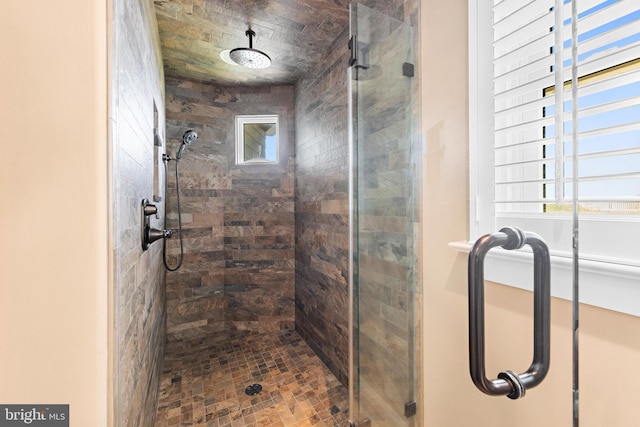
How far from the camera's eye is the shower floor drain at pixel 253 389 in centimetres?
197

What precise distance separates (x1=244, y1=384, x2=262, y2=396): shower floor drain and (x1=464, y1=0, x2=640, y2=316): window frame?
1860 millimetres

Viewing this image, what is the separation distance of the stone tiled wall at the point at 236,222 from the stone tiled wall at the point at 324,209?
0.64ft

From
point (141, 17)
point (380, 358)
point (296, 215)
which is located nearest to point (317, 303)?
point (296, 215)

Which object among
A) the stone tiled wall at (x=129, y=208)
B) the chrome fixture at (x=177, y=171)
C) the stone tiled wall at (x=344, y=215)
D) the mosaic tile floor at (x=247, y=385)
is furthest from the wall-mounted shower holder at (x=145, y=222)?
the mosaic tile floor at (x=247, y=385)

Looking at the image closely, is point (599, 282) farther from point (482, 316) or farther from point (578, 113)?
point (578, 113)

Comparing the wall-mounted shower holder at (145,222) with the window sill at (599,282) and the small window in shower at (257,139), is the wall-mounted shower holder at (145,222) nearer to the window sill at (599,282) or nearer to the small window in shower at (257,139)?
the window sill at (599,282)

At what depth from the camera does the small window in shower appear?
3004 millimetres

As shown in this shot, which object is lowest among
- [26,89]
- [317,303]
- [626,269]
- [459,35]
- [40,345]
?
[317,303]

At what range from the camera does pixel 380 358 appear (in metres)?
1.30

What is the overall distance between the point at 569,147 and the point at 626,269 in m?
0.31

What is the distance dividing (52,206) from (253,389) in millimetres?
1918

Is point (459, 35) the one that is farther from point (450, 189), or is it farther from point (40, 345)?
point (40, 345)

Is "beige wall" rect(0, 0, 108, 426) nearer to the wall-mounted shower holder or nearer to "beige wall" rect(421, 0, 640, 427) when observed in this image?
the wall-mounted shower holder

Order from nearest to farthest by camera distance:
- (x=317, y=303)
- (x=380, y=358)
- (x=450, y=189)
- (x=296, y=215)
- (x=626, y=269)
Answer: (x=626, y=269) → (x=450, y=189) → (x=380, y=358) → (x=317, y=303) → (x=296, y=215)
